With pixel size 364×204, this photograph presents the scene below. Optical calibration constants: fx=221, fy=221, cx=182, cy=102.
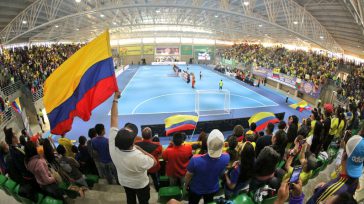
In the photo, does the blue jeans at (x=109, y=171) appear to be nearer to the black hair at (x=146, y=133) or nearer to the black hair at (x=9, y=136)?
the black hair at (x=146, y=133)

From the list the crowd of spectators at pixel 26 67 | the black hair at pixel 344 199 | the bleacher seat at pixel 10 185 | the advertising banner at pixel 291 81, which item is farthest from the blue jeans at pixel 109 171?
the advertising banner at pixel 291 81

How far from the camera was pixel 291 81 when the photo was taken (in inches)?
976

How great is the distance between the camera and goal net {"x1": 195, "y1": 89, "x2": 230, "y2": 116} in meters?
18.4

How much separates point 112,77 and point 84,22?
3738cm

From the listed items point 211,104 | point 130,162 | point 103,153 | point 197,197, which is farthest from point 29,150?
point 211,104

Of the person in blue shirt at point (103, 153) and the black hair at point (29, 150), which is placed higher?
the black hair at point (29, 150)

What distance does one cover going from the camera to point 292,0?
73.2 feet

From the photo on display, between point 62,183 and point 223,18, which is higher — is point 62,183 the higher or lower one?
the lower one

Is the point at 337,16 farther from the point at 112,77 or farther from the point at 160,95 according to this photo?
the point at 112,77

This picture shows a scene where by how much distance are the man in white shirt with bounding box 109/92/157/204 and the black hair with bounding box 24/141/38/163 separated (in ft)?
5.55

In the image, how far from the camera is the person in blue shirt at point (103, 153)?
4.73m

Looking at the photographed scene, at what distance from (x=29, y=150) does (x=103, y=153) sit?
138cm

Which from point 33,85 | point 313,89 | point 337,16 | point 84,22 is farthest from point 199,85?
point 84,22

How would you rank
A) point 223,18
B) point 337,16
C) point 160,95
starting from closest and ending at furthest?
point 337,16, point 160,95, point 223,18
